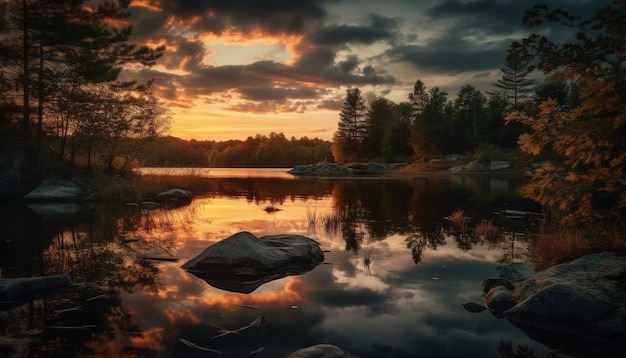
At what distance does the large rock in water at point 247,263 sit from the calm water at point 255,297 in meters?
0.39

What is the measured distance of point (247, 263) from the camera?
1096 centimetres

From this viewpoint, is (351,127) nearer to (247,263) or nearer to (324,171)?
(324,171)

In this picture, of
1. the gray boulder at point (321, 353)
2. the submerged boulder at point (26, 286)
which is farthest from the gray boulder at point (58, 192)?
the gray boulder at point (321, 353)

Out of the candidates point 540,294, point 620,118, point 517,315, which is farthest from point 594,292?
point 620,118

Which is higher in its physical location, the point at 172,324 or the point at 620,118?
the point at 620,118

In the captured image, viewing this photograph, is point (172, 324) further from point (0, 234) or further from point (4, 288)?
point (0, 234)

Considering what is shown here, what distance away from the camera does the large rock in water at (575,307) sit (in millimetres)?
6875

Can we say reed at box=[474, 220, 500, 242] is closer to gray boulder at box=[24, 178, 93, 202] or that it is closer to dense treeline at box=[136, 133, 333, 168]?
gray boulder at box=[24, 178, 93, 202]

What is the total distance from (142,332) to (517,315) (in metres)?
6.79

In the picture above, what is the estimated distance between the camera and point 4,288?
8297mm

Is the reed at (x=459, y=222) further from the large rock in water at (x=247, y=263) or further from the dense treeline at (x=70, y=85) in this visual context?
the dense treeline at (x=70, y=85)

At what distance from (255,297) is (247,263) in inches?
82.3

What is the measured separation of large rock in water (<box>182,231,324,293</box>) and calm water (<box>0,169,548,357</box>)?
39cm

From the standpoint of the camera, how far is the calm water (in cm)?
669
